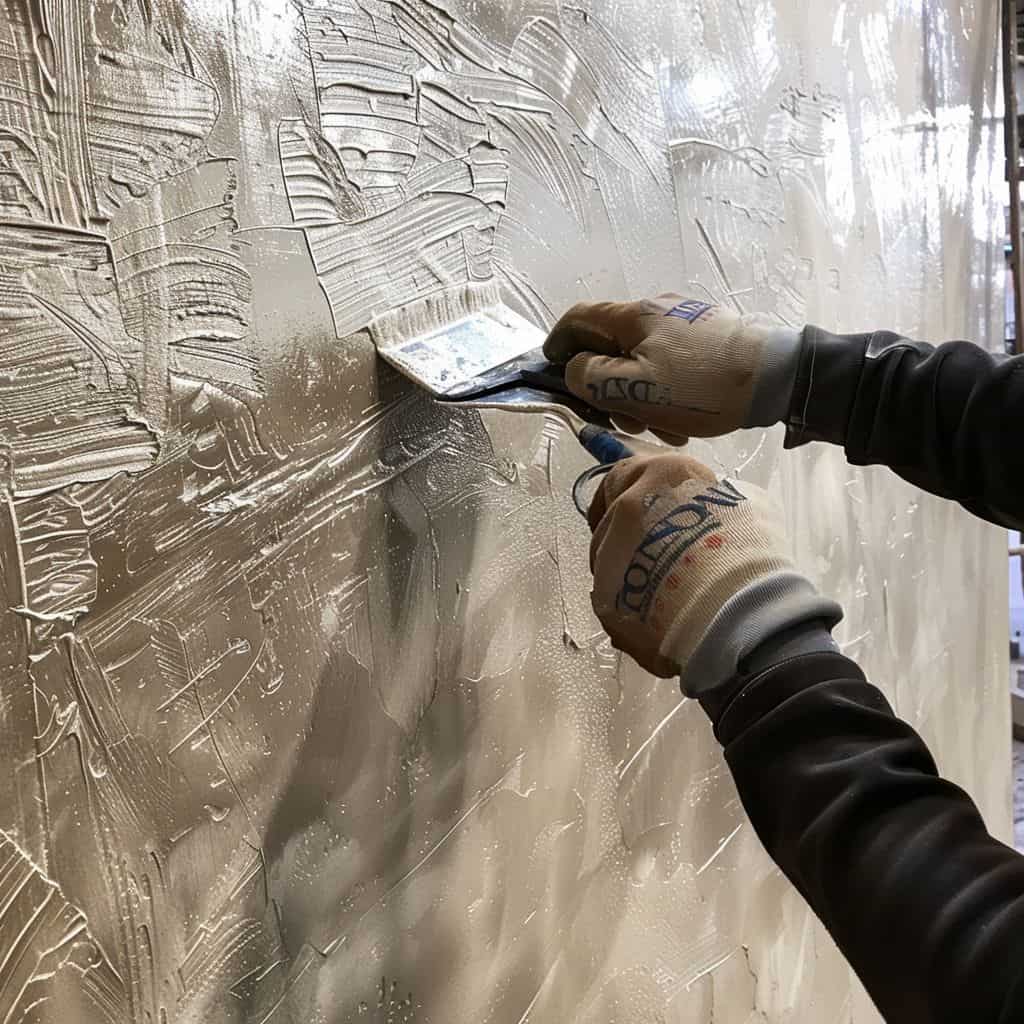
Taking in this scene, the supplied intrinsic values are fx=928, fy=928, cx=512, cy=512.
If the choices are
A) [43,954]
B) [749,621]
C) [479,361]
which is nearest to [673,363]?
[479,361]

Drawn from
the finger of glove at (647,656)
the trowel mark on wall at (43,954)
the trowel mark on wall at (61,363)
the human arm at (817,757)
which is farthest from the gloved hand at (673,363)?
the trowel mark on wall at (43,954)

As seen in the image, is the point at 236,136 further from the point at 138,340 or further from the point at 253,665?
the point at 253,665

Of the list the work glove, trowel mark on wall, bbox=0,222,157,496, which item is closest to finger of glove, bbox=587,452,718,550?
the work glove

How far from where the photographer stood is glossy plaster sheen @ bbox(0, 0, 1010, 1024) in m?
0.55

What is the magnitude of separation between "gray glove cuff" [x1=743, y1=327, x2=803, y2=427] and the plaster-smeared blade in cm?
20

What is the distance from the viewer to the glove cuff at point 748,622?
1.99 feet

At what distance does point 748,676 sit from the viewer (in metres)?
0.61

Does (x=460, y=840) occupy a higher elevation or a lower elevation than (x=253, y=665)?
lower

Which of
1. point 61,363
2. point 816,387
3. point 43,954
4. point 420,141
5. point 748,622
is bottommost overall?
point 43,954

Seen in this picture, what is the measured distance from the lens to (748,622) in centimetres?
61

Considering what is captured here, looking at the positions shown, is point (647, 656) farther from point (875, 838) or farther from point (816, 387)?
point (816, 387)

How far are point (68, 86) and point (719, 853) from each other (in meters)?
1.08

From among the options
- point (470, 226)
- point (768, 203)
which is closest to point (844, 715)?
point (470, 226)

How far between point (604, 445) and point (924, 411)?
11.9 inches
